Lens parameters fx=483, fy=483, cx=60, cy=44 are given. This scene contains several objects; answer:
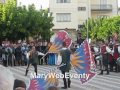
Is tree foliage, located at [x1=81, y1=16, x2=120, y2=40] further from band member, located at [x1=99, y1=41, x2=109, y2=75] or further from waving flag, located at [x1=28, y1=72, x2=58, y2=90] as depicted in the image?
waving flag, located at [x1=28, y1=72, x2=58, y2=90]

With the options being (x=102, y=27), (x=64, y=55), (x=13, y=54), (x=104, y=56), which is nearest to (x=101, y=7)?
(x=102, y=27)

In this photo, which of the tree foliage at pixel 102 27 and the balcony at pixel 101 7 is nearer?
the tree foliage at pixel 102 27

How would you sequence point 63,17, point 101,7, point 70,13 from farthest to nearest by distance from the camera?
point 101,7
point 63,17
point 70,13

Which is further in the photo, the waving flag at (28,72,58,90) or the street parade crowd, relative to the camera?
the street parade crowd

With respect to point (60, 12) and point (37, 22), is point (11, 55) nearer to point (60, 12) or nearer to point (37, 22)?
point (37, 22)

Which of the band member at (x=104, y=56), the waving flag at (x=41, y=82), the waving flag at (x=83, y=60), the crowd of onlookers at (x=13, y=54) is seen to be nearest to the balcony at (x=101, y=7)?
the crowd of onlookers at (x=13, y=54)

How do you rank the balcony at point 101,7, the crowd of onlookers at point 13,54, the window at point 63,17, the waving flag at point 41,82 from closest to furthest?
the waving flag at point 41,82, the crowd of onlookers at point 13,54, the window at point 63,17, the balcony at point 101,7

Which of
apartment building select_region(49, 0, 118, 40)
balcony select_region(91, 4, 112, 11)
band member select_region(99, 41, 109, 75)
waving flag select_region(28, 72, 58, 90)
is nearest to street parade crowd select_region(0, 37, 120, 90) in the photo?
band member select_region(99, 41, 109, 75)

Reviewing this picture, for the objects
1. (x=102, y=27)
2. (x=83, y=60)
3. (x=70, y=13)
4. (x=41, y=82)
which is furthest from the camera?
(x=70, y=13)

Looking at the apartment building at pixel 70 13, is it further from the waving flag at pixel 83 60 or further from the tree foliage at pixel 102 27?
the waving flag at pixel 83 60

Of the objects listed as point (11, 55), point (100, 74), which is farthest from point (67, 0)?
point (100, 74)

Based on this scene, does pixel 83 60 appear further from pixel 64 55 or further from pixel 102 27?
pixel 102 27

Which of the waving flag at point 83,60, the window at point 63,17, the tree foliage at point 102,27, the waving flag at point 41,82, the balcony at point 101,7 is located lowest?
the waving flag at point 41,82

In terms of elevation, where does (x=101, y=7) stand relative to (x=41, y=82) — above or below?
above
